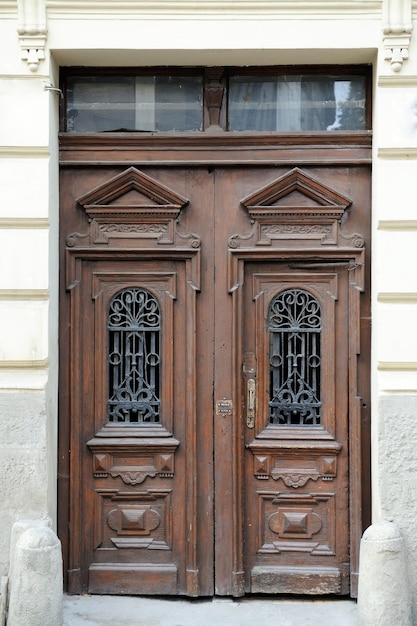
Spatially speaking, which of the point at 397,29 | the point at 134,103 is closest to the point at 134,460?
the point at 134,103

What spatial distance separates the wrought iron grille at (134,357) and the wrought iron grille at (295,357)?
0.84 metres

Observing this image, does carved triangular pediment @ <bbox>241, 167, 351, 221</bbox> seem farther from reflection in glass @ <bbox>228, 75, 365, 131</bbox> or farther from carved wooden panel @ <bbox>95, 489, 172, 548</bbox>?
carved wooden panel @ <bbox>95, 489, 172, 548</bbox>

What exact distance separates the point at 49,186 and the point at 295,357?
2.11 metres

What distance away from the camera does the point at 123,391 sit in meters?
6.09

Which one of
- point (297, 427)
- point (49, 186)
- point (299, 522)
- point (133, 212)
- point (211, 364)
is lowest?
point (299, 522)

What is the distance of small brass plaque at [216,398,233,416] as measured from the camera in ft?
19.8

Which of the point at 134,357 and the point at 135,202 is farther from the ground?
the point at 135,202

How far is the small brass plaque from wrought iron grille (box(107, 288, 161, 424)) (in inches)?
16.9

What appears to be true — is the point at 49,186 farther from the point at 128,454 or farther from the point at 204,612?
the point at 204,612

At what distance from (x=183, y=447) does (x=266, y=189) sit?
1.95 m

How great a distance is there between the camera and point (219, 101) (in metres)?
6.06

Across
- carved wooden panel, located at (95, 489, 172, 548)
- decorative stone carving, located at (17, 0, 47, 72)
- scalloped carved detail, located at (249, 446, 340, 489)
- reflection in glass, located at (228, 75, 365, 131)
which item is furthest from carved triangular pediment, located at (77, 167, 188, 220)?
carved wooden panel, located at (95, 489, 172, 548)

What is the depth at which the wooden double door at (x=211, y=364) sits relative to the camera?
19.8 feet

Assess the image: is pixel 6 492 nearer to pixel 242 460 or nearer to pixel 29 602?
pixel 29 602
